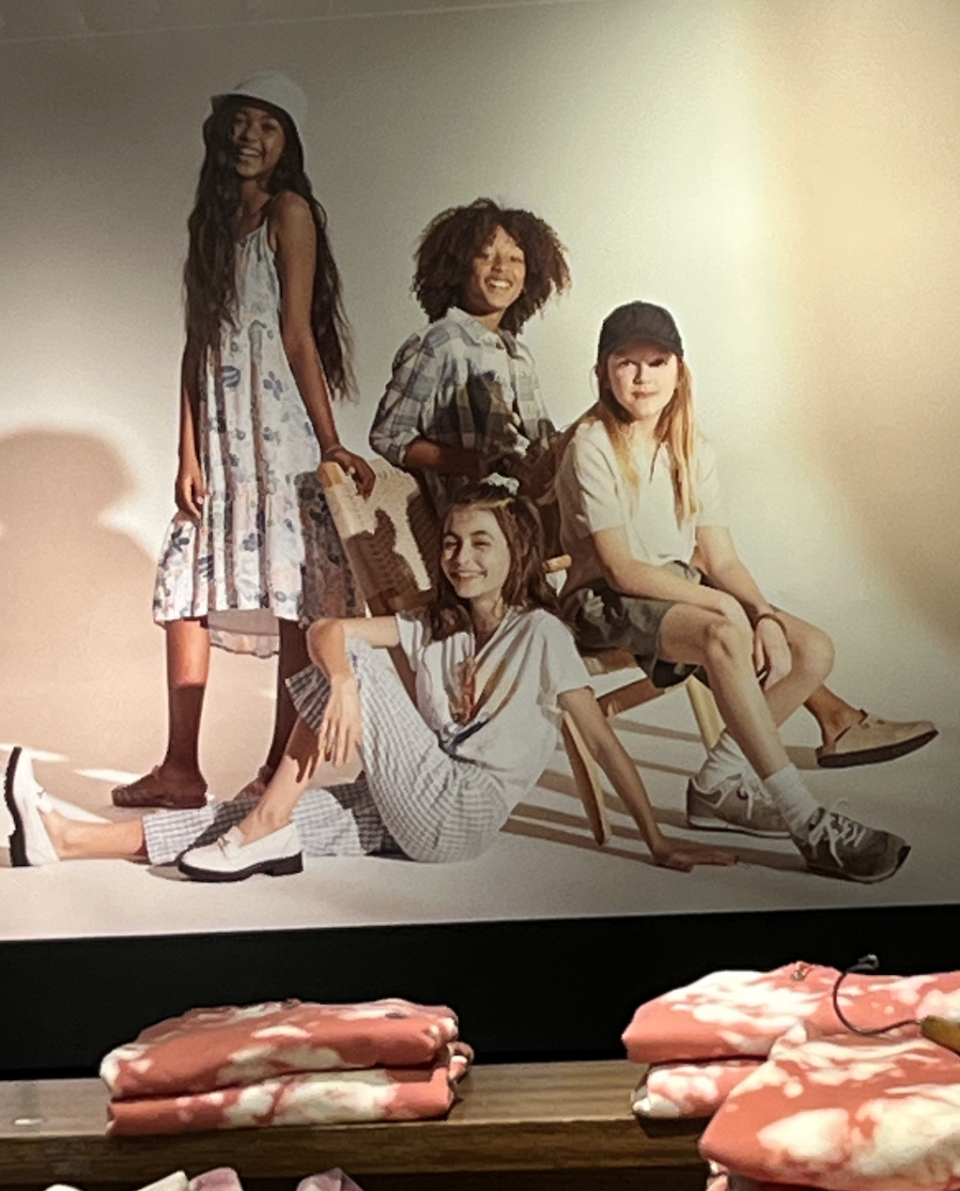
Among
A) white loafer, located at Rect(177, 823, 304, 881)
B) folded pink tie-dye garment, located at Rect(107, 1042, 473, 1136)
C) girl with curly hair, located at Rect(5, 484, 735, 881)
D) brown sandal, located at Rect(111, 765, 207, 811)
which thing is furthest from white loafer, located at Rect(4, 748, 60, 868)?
folded pink tie-dye garment, located at Rect(107, 1042, 473, 1136)

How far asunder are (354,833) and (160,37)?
1.36m

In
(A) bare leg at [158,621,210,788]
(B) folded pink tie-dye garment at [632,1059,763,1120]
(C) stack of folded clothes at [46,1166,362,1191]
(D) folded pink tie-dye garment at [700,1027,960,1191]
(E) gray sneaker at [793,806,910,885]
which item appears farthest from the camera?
(A) bare leg at [158,621,210,788]

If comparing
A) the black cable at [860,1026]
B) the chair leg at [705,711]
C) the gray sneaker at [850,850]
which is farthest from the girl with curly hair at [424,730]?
the black cable at [860,1026]

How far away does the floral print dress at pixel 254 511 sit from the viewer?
2.46 metres

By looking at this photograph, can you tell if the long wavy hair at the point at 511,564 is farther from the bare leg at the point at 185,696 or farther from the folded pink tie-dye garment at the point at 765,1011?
the folded pink tie-dye garment at the point at 765,1011

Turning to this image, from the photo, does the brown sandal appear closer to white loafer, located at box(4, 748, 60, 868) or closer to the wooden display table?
white loafer, located at box(4, 748, 60, 868)

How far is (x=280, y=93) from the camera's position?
8.23 ft

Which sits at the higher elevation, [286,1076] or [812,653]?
[812,653]

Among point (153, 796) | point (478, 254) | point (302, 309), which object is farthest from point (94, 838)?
point (478, 254)

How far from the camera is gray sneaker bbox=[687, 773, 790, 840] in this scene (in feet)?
7.77

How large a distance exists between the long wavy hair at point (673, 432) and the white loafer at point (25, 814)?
3.56 feet

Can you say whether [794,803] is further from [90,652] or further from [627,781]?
[90,652]

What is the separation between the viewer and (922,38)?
7.98 ft

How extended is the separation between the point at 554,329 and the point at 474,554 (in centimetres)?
39
